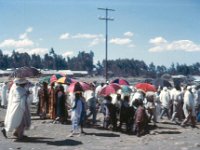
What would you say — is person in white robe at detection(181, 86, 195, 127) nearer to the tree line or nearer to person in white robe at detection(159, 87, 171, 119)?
person in white robe at detection(159, 87, 171, 119)

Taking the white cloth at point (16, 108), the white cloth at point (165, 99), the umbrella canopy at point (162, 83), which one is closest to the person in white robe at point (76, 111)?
the white cloth at point (16, 108)

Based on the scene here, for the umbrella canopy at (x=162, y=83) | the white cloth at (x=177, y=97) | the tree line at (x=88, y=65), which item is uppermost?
the tree line at (x=88, y=65)

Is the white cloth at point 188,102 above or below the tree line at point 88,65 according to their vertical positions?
below

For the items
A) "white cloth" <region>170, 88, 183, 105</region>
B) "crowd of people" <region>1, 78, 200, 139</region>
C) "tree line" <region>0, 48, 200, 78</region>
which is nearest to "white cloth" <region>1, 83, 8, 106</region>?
"crowd of people" <region>1, 78, 200, 139</region>

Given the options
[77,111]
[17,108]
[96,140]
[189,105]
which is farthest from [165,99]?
[17,108]

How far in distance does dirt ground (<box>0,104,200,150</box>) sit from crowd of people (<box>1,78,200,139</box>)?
0.42m

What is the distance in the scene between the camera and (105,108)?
15352 mm

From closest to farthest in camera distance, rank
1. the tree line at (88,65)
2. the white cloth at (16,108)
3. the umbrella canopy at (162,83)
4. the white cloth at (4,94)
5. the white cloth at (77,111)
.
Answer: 1. the white cloth at (16,108)
2. the white cloth at (77,111)
3. the umbrella canopy at (162,83)
4. the white cloth at (4,94)
5. the tree line at (88,65)

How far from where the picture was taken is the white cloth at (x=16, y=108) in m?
11.5


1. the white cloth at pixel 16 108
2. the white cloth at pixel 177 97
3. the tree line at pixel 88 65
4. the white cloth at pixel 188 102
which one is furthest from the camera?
the tree line at pixel 88 65

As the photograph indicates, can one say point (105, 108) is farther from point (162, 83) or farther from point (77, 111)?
point (162, 83)

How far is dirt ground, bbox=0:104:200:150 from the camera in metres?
11.1

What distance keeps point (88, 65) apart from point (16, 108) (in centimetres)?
12619

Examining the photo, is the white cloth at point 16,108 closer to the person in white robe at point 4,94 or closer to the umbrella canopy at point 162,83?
the person in white robe at point 4,94
